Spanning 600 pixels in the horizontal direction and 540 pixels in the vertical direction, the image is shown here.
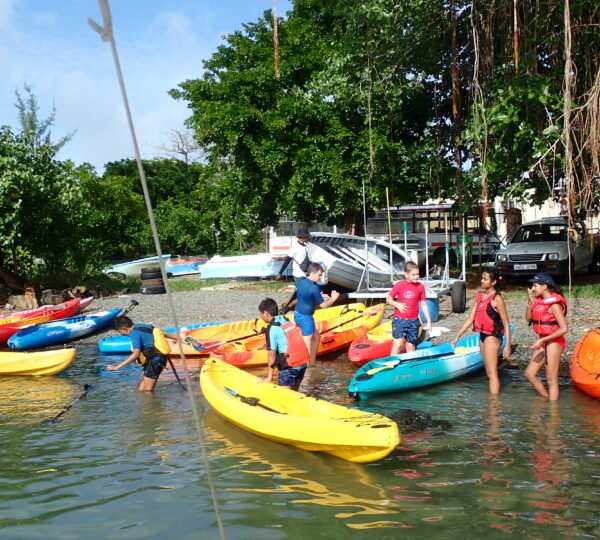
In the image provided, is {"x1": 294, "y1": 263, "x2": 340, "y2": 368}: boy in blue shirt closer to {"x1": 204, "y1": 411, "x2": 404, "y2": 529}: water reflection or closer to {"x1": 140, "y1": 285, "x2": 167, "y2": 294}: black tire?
{"x1": 204, "y1": 411, "x2": 404, "y2": 529}: water reflection

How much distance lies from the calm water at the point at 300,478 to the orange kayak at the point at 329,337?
247 cm

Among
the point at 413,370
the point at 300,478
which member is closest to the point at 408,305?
the point at 413,370

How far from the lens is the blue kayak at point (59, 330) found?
42.9ft

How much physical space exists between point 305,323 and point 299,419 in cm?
333

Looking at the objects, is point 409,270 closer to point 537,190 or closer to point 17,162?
point 537,190

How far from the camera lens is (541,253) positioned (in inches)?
716

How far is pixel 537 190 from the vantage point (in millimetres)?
14953

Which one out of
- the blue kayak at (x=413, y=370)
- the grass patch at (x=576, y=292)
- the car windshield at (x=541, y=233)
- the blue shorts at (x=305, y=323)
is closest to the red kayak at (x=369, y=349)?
the blue kayak at (x=413, y=370)

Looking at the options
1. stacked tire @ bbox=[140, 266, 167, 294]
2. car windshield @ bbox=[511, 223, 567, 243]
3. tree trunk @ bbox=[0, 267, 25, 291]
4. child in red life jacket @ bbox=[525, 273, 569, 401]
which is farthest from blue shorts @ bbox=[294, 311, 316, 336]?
tree trunk @ bbox=[0, 267, 25, 291]

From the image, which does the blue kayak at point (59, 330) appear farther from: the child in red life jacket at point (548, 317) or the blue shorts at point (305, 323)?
the child in red life jacket at point (548, 317)

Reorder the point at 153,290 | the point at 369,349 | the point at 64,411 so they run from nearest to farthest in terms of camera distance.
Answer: the point at 64,411, the point at 369,349, the point at 153,290

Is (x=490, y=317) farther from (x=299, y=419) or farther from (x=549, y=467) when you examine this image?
(x=299, y=419)

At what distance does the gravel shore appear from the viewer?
37.3 ft

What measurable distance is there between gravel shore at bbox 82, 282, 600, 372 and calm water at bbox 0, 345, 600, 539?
3.12m
